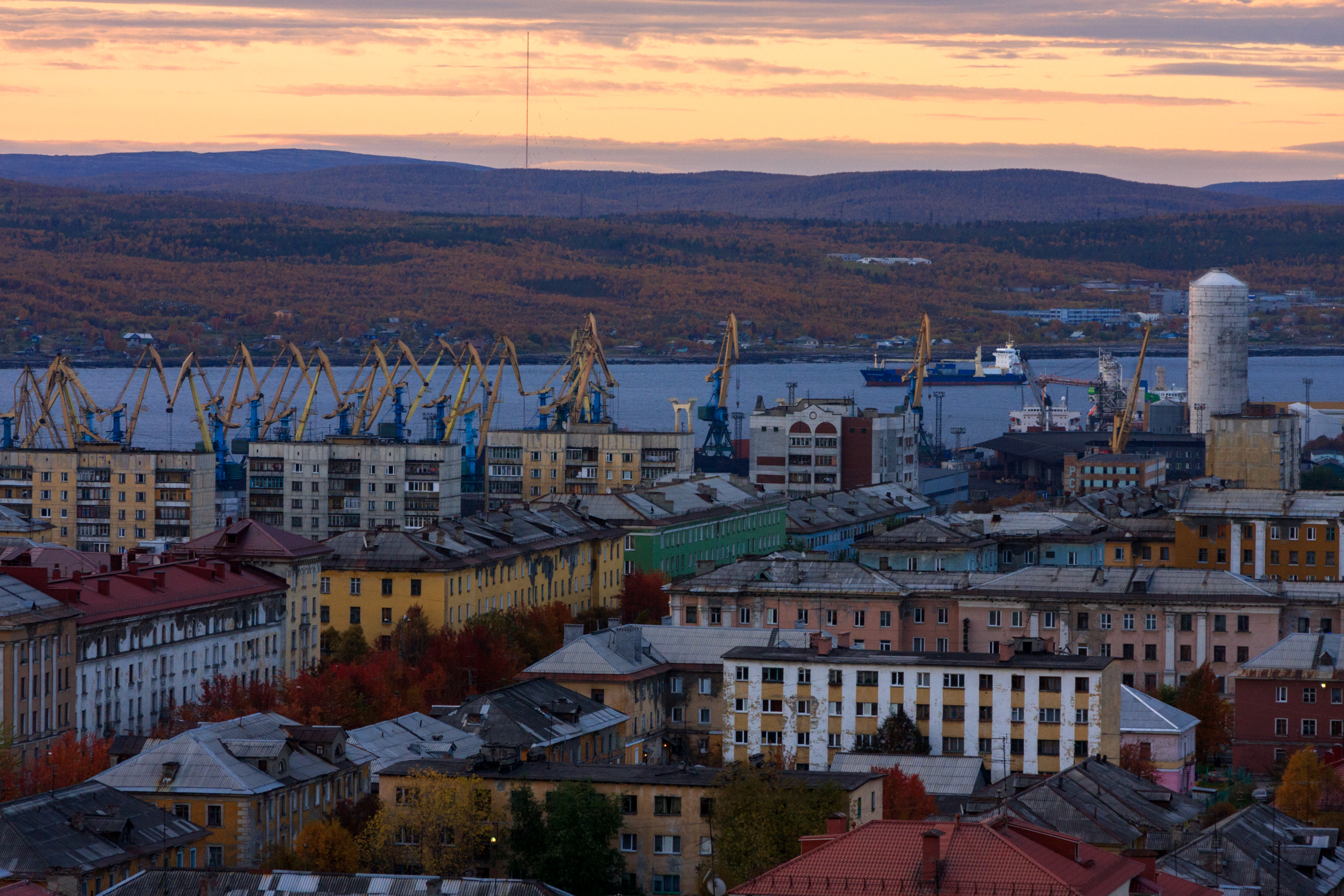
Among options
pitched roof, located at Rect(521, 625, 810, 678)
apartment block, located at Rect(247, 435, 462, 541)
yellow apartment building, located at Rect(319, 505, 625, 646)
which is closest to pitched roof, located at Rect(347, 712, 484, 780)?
pitched roof, located at Rect(521, 625, 810, 678)

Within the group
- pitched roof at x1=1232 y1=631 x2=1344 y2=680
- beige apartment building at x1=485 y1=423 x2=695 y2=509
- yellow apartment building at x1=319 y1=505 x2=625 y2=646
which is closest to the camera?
pitched roof at x1=1232 y1=631 x2=1344 y2=680

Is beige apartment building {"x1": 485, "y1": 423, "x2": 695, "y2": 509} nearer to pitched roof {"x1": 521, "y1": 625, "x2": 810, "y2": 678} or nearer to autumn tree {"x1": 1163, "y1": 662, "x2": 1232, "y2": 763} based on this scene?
pitched roof {"x1": 521, "y1": 625, "x2": 810, "y2": 678}

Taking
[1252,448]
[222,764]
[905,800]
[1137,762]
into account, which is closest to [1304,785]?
[1137,762]

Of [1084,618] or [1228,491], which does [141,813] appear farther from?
[1228,491]

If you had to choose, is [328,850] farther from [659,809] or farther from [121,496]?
[121,496]

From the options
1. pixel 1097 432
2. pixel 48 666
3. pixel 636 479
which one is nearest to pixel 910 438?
pixel 636 479

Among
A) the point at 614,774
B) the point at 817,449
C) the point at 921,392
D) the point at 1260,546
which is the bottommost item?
the point at 614,774
